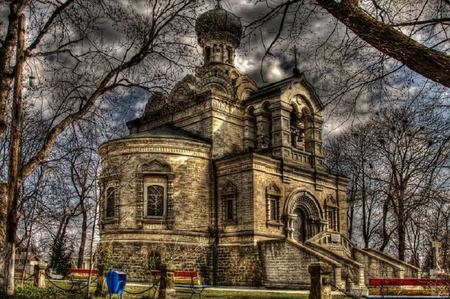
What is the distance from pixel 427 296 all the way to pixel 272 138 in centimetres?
1526

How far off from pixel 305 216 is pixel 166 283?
52.4 feet

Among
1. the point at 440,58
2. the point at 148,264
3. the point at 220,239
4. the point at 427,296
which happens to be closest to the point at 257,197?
the point at 220,239

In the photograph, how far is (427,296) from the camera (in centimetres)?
1368

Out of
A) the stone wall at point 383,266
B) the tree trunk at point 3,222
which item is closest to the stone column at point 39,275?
the tree trunk at point 3,222

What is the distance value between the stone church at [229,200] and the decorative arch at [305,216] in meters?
0.06

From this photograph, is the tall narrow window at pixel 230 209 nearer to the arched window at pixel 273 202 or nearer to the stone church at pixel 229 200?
the stone church at pixel 229 200

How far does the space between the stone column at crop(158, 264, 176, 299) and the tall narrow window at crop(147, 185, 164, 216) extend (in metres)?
11.5

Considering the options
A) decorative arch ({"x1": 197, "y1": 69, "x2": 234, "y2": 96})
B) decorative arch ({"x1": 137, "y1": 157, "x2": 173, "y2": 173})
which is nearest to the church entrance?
decorative arch ({"x1": 137, "y1": 157, "x2": 173, "y2": 173})

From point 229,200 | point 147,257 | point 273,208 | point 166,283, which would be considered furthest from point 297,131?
point 166,283

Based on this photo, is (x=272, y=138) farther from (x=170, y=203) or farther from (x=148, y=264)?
(x=148, y=264)

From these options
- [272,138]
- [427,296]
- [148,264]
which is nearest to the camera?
[427,296]

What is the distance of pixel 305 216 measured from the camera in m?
28.6

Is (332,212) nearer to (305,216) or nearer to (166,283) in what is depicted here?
(305,216)

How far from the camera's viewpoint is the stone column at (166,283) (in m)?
13.7
